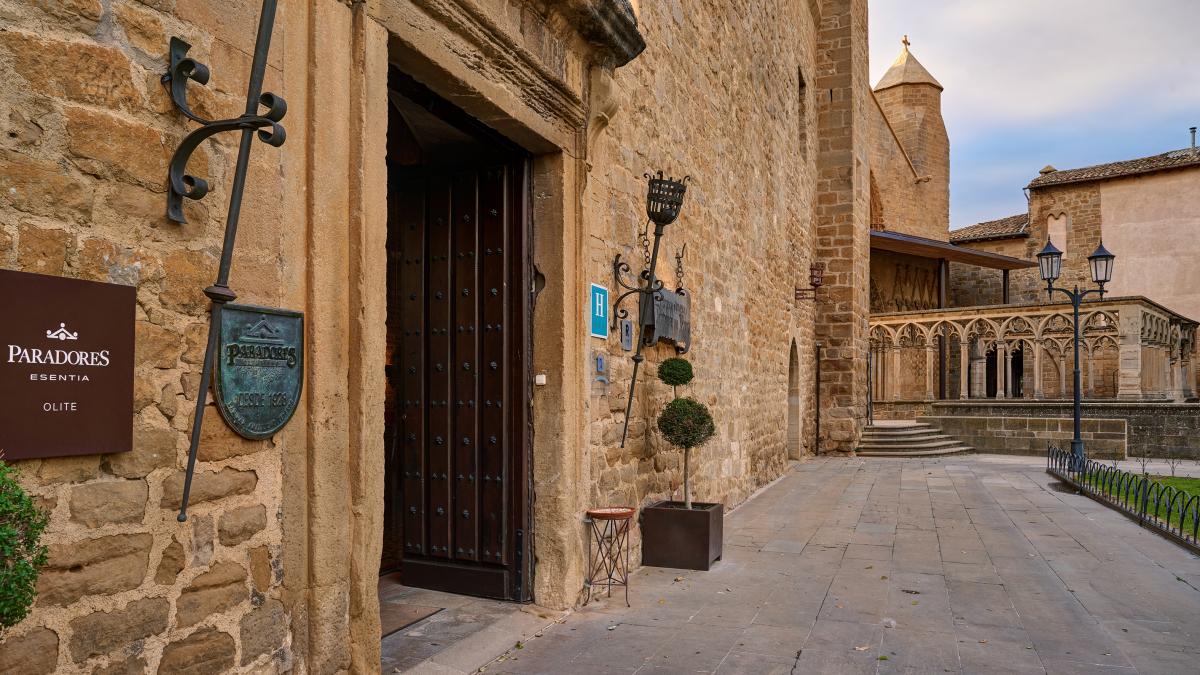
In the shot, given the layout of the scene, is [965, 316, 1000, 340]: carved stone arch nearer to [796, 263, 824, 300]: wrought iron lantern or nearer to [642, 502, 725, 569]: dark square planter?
[796, 263, 824, 300]: wrought iron lantern

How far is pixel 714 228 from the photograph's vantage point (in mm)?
7949

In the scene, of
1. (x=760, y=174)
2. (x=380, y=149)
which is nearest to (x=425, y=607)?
(x=380, y=149)

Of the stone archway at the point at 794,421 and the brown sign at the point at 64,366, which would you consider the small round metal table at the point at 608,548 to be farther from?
the stone archway at the point at 794,421

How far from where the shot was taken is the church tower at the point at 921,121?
30016 millimetres

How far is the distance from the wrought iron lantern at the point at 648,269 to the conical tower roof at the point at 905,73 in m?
28.2

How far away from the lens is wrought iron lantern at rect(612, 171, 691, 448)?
5543 millimetres

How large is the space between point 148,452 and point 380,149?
1.39 m

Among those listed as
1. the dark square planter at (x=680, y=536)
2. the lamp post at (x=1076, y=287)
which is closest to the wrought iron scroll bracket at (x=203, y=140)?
the dark square planter at (x=680, y=536)

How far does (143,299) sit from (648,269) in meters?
4.25

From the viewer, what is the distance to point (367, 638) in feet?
9.48

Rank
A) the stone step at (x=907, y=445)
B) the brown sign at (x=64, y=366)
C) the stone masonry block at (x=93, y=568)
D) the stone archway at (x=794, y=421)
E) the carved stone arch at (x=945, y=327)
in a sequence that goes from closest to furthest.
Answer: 1. the brown sign at (x=64, y=366)
2. the stone masonry block at (x=93, y=568)
3. the stone archway at (x=794, y=421)
4. the stone step at (x=907, y=445)
5. the carved stone arch at (x=945, y=327)

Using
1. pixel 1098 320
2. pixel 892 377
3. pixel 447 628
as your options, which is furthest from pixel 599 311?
pixel 892 377

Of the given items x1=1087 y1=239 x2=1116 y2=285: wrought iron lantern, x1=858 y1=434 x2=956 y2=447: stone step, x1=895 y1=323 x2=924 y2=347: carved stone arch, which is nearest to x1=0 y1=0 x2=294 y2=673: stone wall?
x1=1087 y1=239 x2=1116 y2=285: wrought iron lantern

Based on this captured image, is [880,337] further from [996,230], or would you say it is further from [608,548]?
[608,548]
